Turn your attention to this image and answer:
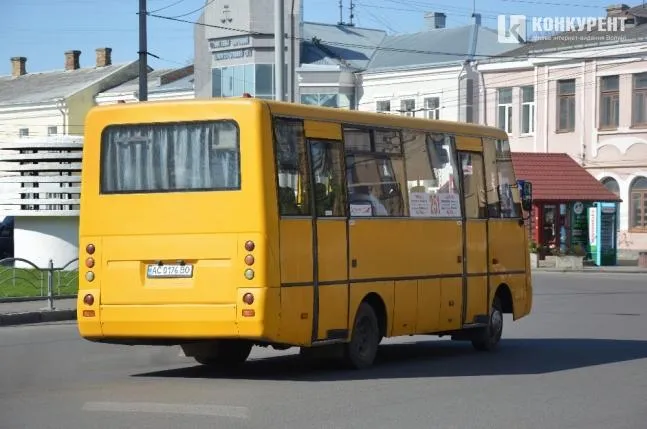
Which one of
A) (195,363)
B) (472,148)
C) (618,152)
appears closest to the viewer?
(195,363)

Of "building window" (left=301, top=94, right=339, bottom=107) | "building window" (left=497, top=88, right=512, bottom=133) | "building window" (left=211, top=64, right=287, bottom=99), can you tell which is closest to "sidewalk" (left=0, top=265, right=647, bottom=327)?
"building window" (left=497, top=88, right=512, bottom=133)

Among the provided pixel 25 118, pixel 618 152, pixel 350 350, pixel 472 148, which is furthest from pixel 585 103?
pixel 350 350

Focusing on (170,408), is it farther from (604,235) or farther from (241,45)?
(241,45)

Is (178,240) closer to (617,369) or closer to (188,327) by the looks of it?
(188,327)

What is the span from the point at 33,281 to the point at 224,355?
11709 mm

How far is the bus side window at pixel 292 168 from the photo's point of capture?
14.1 meters

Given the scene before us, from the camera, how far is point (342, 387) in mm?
13516

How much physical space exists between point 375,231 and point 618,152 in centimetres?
4219

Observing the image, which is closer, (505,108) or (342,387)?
(342,387)

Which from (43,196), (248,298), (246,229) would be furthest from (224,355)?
(43,196)

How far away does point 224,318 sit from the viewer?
537 inches

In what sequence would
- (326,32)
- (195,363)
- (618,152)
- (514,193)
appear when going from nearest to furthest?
(195,363), (514,193), (618,152), (326,32)

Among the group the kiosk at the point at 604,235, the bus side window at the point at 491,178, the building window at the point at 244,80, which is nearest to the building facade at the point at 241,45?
the building window at the point at 244,80

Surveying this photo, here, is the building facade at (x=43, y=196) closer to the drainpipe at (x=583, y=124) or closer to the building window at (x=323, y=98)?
the drainpipe at (x=583, y=124)
